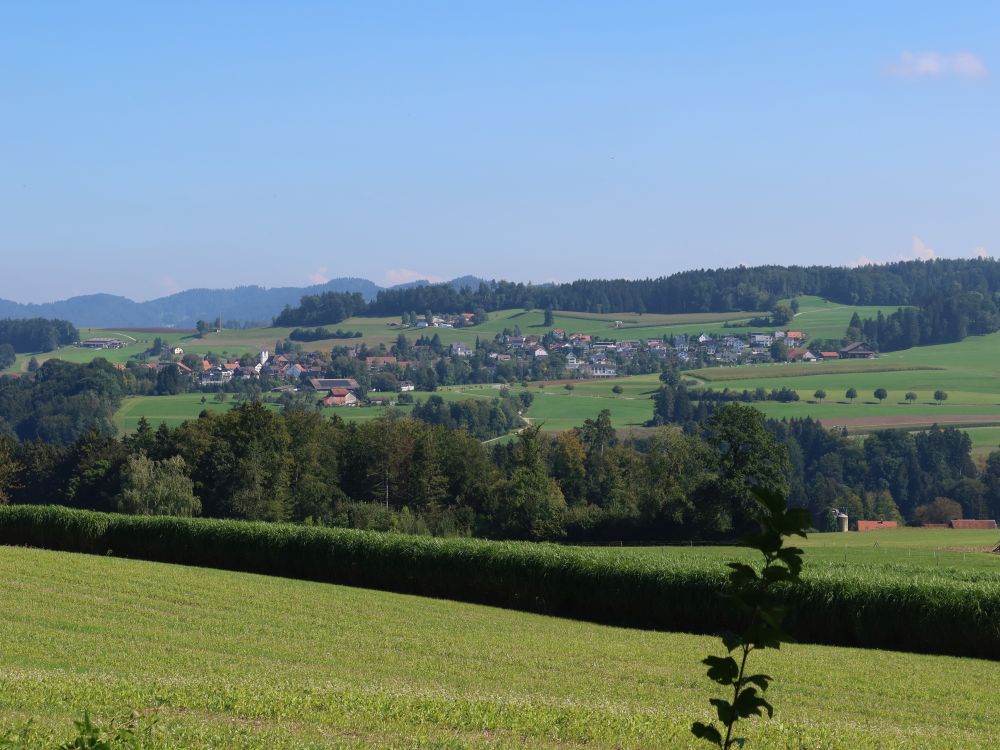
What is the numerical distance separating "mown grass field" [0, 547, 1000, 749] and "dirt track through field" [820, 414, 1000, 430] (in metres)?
110

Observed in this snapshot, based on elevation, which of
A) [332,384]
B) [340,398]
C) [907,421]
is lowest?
[907,421]

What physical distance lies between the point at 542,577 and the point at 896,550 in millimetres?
28861

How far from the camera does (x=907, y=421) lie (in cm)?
13600

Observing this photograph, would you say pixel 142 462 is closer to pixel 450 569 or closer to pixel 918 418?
pixel 450 569

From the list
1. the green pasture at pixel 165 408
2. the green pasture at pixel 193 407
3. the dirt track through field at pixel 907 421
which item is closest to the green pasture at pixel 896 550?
the dirt track through field at pixel 907 421

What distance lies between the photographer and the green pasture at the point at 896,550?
45250 mm

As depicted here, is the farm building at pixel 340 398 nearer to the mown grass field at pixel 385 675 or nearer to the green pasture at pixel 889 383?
the green pasture at pixel 889 383

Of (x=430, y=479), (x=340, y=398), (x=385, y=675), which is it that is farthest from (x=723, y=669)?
(x=340, y=398)

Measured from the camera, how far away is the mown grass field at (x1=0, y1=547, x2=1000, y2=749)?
12.1m

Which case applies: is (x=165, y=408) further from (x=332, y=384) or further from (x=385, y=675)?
(x=385, y=675)

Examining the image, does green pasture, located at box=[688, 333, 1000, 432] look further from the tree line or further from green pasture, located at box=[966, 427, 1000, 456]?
the tree line

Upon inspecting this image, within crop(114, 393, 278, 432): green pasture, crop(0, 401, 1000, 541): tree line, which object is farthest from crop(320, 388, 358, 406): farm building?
crop(0, 401, 1000, 541): tree line

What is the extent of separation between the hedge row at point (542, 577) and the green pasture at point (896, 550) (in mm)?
2512

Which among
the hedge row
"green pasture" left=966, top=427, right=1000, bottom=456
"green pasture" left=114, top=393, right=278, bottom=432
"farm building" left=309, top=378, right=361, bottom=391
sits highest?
the hedge row
